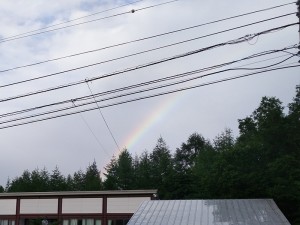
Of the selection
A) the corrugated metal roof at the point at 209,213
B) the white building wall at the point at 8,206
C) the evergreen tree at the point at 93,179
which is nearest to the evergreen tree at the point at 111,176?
the evergreen tree at the point at 93,179

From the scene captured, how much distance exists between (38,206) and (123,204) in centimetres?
Answer: 974

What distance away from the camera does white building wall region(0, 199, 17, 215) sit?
52062 millimetres

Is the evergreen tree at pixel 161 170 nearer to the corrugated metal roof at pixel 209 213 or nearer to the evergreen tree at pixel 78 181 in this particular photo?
the evergreen tree at pixel 78 181

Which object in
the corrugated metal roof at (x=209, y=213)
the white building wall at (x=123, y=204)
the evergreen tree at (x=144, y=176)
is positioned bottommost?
the corrugated metal roof at (x=209, y=213)

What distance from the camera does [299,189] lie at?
4094 centimetres

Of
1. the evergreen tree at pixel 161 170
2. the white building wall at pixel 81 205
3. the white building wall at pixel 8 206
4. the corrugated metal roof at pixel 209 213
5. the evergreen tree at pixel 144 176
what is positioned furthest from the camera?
the evergreen tree at pixel 144 176

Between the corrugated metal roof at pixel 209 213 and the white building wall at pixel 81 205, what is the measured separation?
57.3 feet

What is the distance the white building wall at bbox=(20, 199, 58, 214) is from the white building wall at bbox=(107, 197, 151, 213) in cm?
618

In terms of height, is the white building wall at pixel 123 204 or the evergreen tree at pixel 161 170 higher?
the evergreen tree at pixel 161 170

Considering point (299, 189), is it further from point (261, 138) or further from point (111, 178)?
point (111, 178)

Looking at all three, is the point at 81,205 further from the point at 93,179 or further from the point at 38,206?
the point at 93,179

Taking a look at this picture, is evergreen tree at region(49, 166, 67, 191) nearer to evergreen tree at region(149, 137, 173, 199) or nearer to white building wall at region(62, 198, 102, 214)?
evergreen tree at region(149, 137, 173, 199)

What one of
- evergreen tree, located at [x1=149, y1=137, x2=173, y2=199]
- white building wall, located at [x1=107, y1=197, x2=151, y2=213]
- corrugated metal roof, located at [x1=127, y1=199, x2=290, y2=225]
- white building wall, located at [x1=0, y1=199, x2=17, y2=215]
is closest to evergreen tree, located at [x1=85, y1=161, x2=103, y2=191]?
evergreen tree, located at [x1=149, y1=137, x2=173, y2=199]

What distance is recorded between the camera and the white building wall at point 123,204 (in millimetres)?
47719
